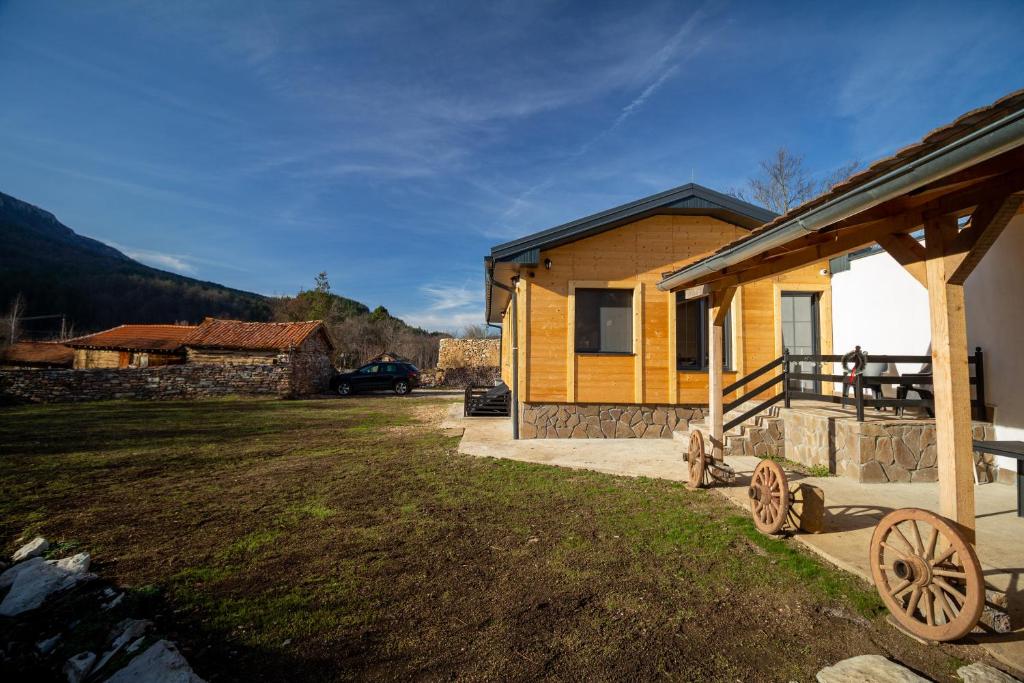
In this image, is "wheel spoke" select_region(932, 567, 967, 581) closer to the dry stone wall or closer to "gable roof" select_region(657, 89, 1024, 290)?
"gable roof" select_region(657, 89, 1024, 290)

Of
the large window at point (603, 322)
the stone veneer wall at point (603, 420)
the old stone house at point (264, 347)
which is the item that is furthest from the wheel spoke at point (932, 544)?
the old stone house at point (264, 347)

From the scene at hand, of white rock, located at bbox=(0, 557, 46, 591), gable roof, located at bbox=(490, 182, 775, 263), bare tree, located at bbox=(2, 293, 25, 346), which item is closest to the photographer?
white rock, located at bbox=(0, 557, 46, 591)

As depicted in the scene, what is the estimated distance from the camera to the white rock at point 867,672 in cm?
228

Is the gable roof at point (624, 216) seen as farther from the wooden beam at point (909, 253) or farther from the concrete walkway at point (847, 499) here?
the wooden beam at point (909, 253)

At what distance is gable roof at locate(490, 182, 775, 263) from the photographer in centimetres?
892

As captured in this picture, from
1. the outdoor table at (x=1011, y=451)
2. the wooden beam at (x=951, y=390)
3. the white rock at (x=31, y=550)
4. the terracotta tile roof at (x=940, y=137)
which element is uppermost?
the terracotta tile roof at (x=940, y=137)

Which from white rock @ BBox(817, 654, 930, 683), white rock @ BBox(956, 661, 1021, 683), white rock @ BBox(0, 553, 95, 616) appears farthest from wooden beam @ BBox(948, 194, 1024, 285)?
white rock @ BBox(0, 553, 95, 616)

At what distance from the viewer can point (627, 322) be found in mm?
9414

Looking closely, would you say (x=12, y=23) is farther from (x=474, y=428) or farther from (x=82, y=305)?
(x=82, y=305)

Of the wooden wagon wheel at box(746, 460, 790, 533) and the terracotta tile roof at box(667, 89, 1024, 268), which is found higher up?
the terracotta tile roof at box(667, 89, 1024, 268)

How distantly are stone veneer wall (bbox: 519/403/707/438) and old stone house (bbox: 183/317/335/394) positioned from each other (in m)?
15.0

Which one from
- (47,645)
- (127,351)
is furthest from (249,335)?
(47,645)

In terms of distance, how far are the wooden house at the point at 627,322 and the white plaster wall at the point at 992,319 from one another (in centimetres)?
130

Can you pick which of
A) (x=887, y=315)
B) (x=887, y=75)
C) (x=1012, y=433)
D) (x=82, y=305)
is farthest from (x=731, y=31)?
(x=82, y=305)
